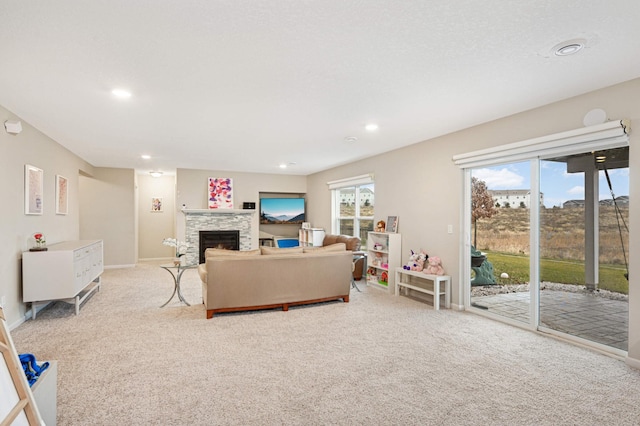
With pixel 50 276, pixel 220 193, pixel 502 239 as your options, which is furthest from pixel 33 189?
pixel 502 239

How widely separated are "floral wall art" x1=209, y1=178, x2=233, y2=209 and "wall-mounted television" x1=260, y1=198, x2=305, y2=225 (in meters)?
0.91

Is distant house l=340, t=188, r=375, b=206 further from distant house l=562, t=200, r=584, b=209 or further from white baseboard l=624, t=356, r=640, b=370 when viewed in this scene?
white baseboard l=624, t=356, r=640, b=370

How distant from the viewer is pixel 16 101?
11.3 feet

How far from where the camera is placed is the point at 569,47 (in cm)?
234

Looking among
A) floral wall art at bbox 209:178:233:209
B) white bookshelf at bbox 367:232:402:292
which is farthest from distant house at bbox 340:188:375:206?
floral wall art at bbox 209:178:233:209

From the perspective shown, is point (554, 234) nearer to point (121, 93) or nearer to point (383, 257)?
point (383, 257)

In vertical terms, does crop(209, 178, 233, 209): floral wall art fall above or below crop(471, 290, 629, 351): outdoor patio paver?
above

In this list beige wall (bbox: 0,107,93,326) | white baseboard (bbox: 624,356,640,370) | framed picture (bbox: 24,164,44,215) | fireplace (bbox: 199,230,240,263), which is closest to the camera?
white baseboard (bbox: 624,356,640,370)

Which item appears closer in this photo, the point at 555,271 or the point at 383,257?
the point at 555,271

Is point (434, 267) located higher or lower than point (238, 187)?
lower

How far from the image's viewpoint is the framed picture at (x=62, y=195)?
5.22 m

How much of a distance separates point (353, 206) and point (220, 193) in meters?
3.42

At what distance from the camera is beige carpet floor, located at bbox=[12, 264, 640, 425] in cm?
219

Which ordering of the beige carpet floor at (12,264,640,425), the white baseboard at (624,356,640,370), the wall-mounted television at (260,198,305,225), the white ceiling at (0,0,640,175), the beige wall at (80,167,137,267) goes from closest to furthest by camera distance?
the white ceiling at (0,0,640,175)
the beige carpet floor at (12,264,640,425)
the white baseboard at (624,356,640,370)
the beige wall at (80,167,137,267)
the wall-mounted television at (260,198,305,225)
